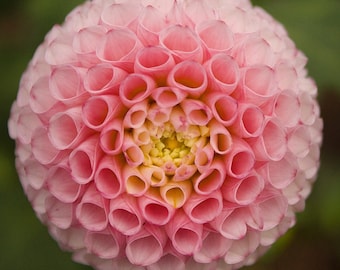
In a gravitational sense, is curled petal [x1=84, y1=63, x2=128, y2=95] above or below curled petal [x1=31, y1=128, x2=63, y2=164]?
above

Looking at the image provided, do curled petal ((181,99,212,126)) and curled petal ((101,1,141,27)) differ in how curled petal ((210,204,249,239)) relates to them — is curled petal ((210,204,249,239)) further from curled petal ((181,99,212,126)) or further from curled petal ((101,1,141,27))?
curled petal ((101,1,141,27))

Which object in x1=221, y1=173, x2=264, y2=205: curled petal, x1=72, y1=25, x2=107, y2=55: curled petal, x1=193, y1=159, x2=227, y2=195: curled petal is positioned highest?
x1=72, y1=25, x2=107, y2=55: curled petal

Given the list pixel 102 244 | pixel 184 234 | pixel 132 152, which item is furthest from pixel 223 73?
pixel 102 244

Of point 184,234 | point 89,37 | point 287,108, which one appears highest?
point 89,37

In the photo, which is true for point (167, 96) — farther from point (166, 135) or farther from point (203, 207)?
point (203, 207)

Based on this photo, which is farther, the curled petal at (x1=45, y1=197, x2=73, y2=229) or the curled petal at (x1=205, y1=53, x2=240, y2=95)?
the curled petal at (x1=45, y1=197, x2=73, y2=229)

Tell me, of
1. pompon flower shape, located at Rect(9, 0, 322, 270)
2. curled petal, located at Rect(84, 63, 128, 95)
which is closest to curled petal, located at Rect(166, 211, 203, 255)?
pompon flower shape, located at Rect(9, 0, 322, 270)

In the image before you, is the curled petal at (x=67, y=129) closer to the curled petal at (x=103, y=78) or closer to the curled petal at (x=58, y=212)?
the curled petal at (x=103, y=78)
